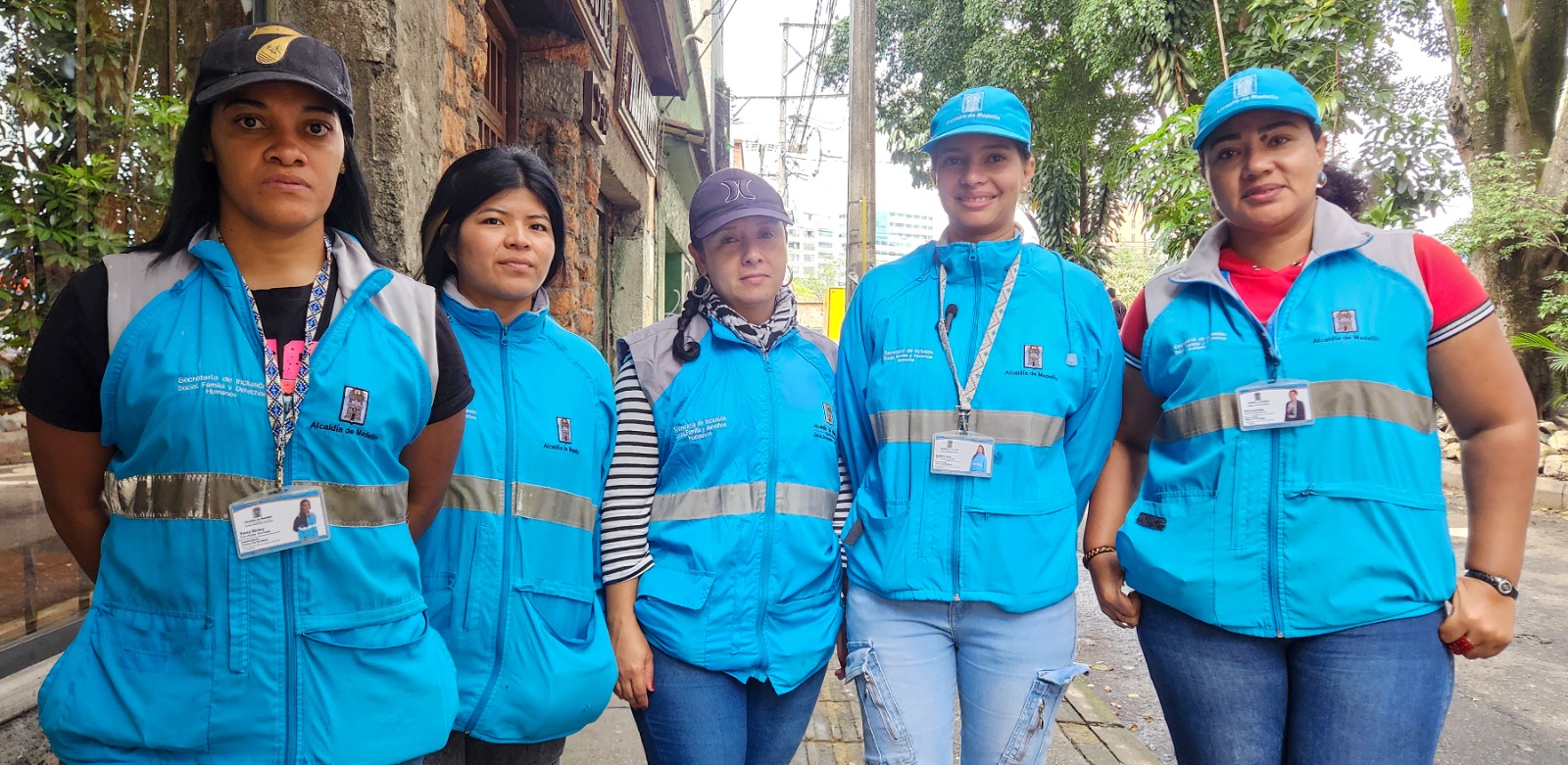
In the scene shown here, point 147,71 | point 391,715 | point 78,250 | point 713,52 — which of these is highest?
point 713,52

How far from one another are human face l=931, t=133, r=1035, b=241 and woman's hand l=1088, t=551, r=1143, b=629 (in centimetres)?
82

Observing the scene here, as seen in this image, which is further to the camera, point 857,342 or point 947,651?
point 857,342

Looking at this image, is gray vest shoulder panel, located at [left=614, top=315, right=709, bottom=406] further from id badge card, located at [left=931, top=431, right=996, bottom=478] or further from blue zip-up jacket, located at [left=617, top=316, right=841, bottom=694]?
id badge card, located at [left=931, top=431, right=996, bottom=478]

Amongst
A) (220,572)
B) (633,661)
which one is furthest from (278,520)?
(633,661)

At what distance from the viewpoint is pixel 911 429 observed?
2176mm

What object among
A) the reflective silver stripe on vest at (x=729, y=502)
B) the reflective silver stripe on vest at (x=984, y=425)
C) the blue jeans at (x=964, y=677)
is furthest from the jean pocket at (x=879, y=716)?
the reflective silver stripe on vest at (x=984, y=425)

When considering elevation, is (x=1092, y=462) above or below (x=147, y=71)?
below

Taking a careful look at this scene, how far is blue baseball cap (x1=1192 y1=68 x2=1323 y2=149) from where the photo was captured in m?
2.03

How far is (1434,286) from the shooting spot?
1.95 meters

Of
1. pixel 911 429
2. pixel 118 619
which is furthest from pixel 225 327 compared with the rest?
pixel 911 429

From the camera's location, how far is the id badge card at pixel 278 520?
4.63 ft

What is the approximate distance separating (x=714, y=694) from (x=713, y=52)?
747 inches

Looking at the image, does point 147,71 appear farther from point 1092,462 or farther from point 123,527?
point 1092,462

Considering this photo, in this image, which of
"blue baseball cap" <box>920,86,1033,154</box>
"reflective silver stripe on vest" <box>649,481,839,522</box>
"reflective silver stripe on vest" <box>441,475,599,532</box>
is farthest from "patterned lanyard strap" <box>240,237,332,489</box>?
"blue baseball cap" <box>920,86,1033,154</box>
